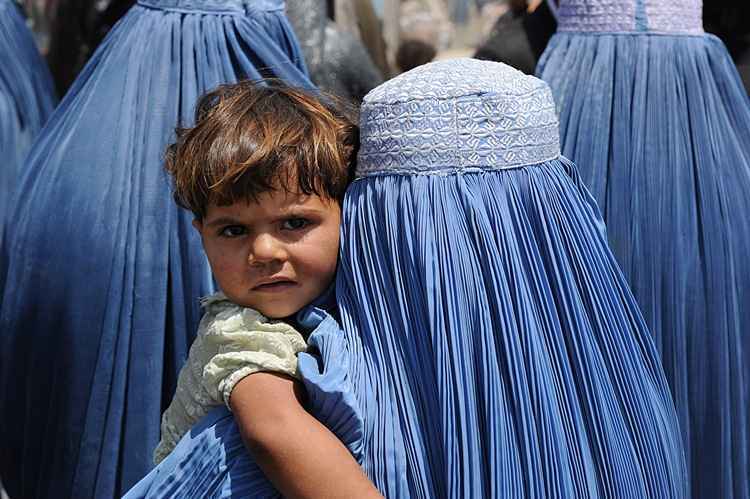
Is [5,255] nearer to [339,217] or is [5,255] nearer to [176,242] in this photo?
[176,242]

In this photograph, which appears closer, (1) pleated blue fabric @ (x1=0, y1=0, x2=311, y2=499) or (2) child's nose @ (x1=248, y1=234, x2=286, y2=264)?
(2) child's nose @ (x1=248, y1=234, x2=286, y2=264)

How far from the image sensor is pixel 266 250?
4.92 ft

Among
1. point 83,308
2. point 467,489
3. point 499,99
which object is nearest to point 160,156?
point 83,308

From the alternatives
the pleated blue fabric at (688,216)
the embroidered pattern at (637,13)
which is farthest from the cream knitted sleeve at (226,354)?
the embroidered pattern at (637,13)

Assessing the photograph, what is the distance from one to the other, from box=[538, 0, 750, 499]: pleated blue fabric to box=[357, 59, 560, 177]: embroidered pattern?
875mm

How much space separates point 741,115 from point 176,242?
1231mm

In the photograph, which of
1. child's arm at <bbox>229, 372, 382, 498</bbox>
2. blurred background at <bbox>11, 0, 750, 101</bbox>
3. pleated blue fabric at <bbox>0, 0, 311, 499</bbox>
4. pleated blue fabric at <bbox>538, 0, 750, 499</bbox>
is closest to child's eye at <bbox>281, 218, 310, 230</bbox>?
child's arm at <bbox>229, 372, 382, 498</bbox>

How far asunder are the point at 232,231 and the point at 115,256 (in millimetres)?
779

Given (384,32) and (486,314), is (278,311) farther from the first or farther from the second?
(384,32)

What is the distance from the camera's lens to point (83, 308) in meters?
2.29

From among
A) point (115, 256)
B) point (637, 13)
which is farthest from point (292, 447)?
point (637, 13)

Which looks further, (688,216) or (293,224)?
(688,216)

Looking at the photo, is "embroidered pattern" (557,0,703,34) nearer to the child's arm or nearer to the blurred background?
the blurred background

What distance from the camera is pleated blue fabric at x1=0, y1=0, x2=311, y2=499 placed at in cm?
225
